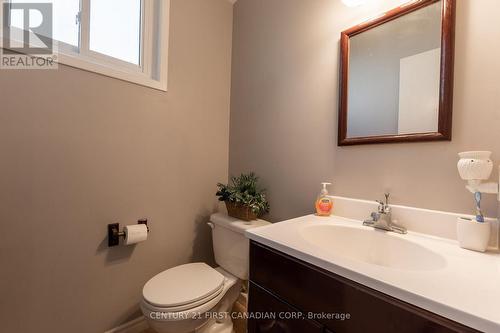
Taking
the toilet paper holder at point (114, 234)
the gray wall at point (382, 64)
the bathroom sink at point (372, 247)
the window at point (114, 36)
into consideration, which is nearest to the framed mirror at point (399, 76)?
the gray wall at point (382, 64)

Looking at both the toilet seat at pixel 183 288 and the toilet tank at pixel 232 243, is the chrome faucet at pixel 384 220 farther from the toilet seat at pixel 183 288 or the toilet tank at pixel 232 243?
the toilet seat at pixel 183 288

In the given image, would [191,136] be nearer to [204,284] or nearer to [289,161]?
[289,161]

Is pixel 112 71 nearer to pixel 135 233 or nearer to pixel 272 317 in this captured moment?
pixel 135 233

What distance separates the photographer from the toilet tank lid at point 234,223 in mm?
1257

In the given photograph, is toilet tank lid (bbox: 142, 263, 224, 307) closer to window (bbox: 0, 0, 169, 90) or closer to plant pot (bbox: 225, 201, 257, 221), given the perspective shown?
plant pot (bbox: 225, 201, 257, 221)

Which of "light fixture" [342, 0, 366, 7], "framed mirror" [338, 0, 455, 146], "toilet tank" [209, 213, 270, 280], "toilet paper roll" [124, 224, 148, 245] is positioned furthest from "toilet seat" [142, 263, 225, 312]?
"light fixture" [342, 0, 366, 7]

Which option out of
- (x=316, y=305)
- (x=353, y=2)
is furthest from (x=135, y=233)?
(x=353, y=2)

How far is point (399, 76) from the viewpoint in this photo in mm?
922

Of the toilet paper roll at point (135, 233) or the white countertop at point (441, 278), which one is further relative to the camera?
the toilet paper roll at point (135, 233)

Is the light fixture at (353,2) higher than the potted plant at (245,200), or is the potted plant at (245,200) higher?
the light fixture at (353,2)

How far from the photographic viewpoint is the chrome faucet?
87cm

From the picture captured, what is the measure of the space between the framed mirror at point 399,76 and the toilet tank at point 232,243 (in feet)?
2.38

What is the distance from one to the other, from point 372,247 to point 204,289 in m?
0.82

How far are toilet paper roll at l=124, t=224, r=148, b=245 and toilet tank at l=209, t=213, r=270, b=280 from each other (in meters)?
→ 0.41
